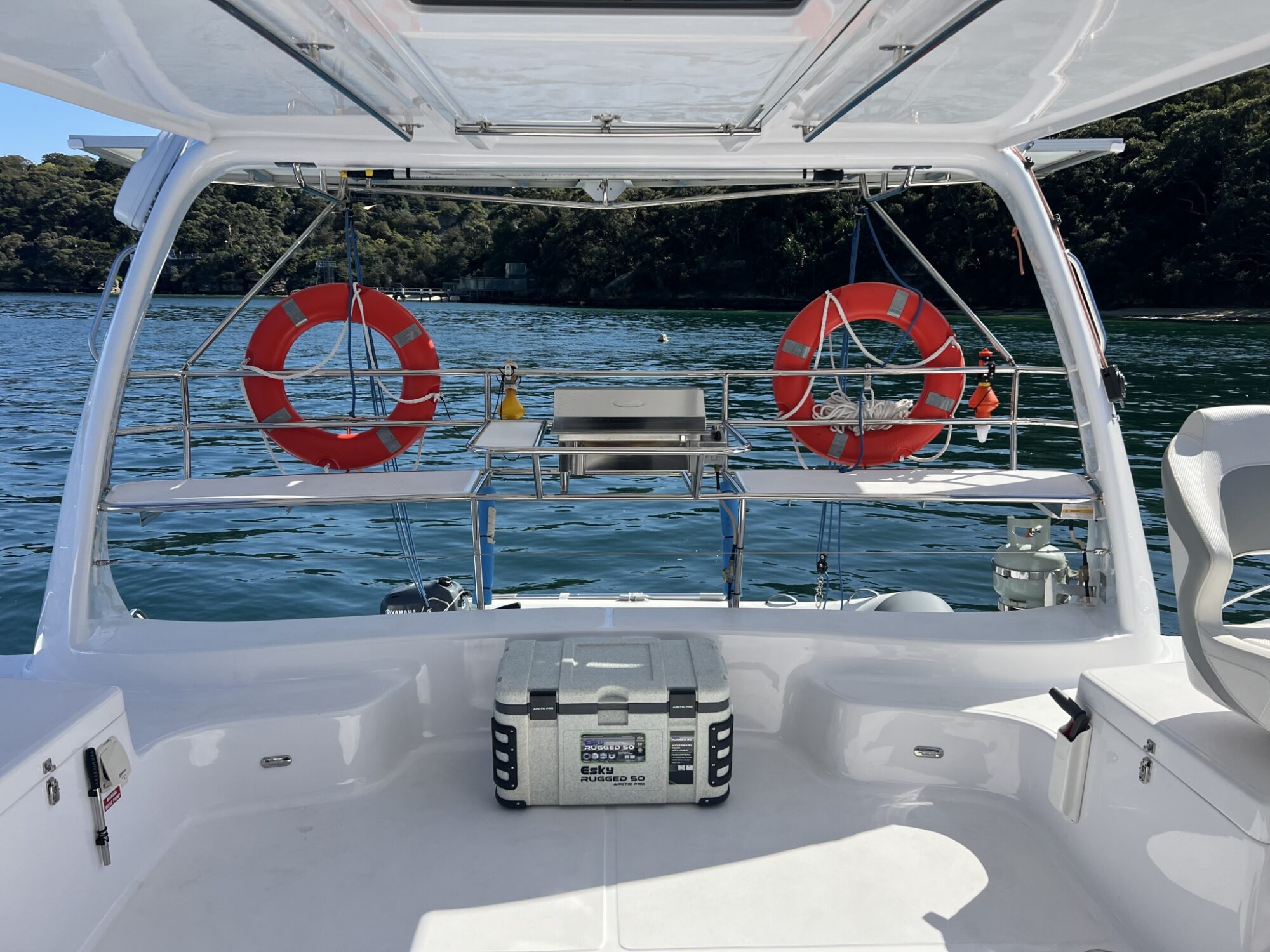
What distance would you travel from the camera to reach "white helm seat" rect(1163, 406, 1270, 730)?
1.29 m

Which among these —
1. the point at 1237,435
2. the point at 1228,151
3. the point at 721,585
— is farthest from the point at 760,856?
the point at 1228,151

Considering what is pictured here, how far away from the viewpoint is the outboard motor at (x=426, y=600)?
10.5 feet

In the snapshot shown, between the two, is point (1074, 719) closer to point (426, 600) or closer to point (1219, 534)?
point (1219, 534)

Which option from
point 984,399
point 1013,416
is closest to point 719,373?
point 1013,416

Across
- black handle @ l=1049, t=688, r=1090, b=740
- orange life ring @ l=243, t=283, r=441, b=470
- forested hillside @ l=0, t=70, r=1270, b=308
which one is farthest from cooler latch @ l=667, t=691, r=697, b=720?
forested hillside @ l=0, t=70, r=1270, b=308

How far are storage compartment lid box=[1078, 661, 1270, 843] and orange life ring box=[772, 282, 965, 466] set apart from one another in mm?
1279

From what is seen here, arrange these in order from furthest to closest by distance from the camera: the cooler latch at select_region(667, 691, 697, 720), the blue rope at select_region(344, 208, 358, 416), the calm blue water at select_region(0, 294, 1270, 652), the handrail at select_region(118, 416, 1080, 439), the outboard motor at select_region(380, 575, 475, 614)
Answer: the calm blue water at select_region(0, 294, 1270, 652) < the outboard motor at select_region(380, 575, 475, 614) < the blue rope at select_region(344, 208, 358, 416) < the handrail at select_region(118, 416, 1080, 439) < the cooler latch at select_region(667, 691, 697, 720)

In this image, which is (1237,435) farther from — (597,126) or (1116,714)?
(597,126)

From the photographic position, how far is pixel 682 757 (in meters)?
1.91

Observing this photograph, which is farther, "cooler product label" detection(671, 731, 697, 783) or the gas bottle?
the gas bottle

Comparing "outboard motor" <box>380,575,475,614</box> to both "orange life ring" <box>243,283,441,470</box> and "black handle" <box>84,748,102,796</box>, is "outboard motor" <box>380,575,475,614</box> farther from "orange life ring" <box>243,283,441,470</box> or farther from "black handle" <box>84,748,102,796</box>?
"black handle" <box>84,748,102,796</box>

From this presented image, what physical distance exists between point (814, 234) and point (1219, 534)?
107ft

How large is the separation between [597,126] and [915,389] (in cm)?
1738

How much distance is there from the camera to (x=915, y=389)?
1855 centimetres
